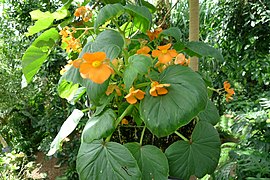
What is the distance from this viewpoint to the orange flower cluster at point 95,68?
0.50m

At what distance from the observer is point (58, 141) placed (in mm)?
669

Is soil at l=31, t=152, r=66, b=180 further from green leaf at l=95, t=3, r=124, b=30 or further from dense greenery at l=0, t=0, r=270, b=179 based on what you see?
green leaf at l=95, t=3, r=124, b=30

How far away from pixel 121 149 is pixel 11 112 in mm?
2470

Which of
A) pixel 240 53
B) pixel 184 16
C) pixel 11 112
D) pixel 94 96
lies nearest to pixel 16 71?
pixel 11 112

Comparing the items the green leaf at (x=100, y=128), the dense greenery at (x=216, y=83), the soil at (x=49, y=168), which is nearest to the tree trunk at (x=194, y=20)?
the dense greenery at (x=216, y=83)

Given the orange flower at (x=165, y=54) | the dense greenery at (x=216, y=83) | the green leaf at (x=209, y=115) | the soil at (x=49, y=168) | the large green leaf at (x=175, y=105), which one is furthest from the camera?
the soil at (x=49, y=168)

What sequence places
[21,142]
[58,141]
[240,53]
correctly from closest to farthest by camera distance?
[58,141], [240,53], [21,142]

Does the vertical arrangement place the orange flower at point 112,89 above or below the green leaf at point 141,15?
below

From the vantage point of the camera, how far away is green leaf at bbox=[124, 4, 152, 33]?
1.80 feet

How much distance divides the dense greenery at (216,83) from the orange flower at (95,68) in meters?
0.13

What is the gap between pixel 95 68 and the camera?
502 mm

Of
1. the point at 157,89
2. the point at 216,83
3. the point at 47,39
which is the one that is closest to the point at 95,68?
the point at 157,89

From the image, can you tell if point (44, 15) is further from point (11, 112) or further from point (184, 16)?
point (11, 112)

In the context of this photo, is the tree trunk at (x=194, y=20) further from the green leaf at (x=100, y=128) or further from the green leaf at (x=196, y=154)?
the green leaf at (x=100, y=128)
